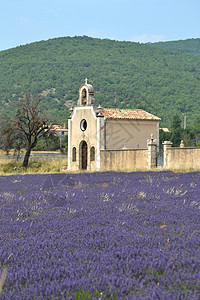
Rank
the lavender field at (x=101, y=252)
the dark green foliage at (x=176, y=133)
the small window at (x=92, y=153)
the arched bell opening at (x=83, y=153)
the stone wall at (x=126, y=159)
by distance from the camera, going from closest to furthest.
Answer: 1. the lavender field at (x=101, y=252)
2. the stone wall at (x=126, y=159)
3. the small window at (x=92, y=153)
4. the arched bell opening at (x=83, y=153)
5. the dark green foliage at (x=176, y=133)

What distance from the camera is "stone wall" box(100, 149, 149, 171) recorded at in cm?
3150

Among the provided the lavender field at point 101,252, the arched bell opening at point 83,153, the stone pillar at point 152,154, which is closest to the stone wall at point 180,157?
the stone pillar at point 152,154

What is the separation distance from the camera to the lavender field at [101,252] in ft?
12.1

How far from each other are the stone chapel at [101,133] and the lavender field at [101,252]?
2452 cm

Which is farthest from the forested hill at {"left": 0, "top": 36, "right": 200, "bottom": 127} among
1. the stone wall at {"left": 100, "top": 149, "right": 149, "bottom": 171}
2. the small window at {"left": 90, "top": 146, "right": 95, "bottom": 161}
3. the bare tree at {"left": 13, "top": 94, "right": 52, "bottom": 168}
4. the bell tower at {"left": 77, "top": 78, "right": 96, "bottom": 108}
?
Result: the stone wall at {"left": 100, "top": 149, "right": 149, "bottom": 171}

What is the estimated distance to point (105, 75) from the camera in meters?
124

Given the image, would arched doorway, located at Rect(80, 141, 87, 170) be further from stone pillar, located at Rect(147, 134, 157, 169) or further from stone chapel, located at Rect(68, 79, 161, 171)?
stone pillar, located at Rect(147, 134, 157, 169)

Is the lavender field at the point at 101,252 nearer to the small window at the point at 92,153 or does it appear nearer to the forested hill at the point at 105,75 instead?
the small window at the point at 92,153

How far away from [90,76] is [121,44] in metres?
44.9

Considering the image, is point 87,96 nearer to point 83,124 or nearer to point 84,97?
point 84,97

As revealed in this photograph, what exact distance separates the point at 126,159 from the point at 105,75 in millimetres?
95695

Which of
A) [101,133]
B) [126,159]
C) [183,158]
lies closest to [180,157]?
[183,158]

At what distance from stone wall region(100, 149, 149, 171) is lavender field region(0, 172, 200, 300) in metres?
22.6

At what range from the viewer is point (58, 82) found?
123 m
